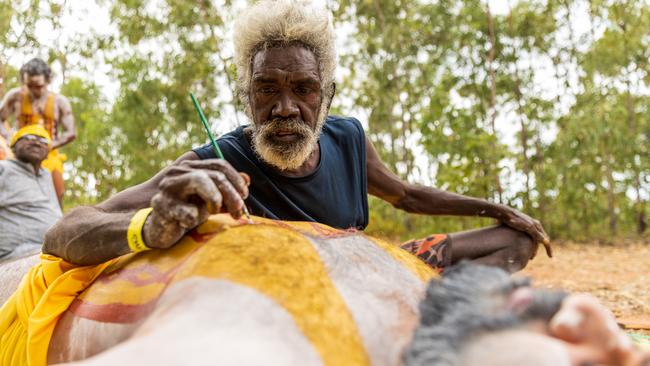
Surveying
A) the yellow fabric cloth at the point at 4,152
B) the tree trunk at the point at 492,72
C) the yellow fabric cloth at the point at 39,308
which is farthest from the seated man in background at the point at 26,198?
the tree trunk at the point at 492,72

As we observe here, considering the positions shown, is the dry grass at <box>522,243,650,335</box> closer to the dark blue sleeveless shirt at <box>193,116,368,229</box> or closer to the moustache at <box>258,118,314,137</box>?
the dark blue sleeveless shirt at <box>193,116,368,229</box>

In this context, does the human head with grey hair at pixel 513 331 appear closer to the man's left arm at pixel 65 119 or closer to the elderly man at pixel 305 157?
the elderly man at pixel 305 157

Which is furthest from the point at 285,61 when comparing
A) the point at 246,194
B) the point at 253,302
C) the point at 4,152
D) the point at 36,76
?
the point at 36,76

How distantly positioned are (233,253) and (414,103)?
30.6ft

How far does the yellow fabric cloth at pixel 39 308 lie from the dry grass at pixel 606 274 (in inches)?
97.8

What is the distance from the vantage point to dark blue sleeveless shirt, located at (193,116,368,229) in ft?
7.98

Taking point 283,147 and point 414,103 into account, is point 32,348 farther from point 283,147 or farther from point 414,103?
point 414,103

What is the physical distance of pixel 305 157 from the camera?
2504 millimetres

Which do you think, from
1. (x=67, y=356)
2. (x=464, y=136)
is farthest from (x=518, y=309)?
(x=464, y=136)

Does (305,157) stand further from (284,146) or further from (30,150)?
(30,150)

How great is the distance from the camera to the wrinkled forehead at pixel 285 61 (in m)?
2.40

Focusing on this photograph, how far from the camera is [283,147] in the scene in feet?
8.05

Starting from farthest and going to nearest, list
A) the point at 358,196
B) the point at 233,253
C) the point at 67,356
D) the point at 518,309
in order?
the point at 358,196, the point at 67,356, the point at 233,253, the point at 518,309

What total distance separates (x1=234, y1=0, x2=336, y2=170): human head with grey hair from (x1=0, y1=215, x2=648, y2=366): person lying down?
0.85 metres
